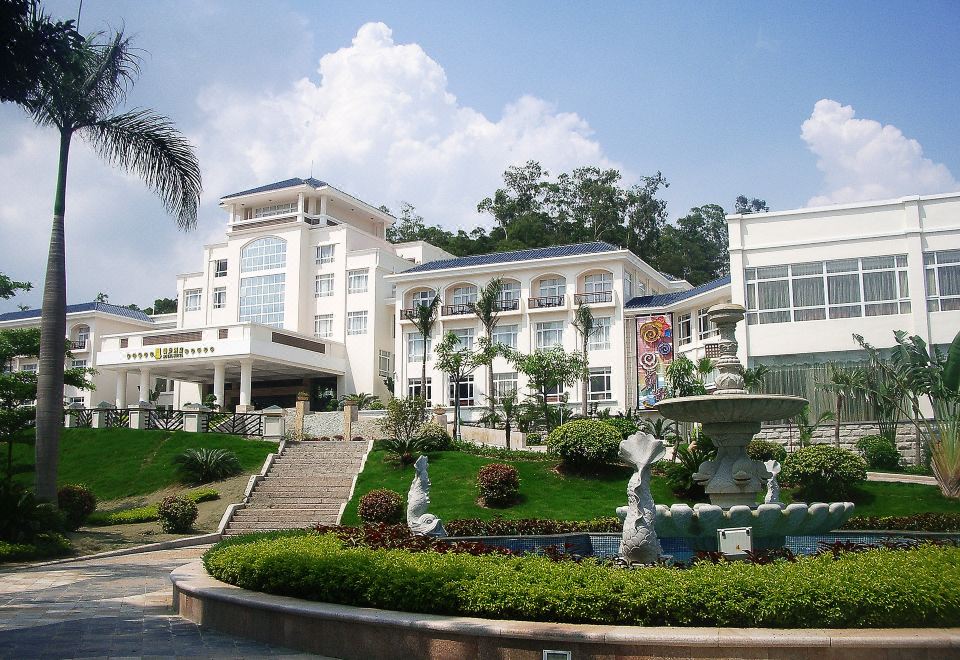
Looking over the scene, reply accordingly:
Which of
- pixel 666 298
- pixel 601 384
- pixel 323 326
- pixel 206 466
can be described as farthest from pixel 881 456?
pixel 323 326

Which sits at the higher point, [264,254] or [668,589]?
[264,254]

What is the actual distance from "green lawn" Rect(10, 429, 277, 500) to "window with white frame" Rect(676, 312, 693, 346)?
20.7 m

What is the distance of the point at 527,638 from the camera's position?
6527 millimetres

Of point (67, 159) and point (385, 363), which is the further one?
point (385, 363)

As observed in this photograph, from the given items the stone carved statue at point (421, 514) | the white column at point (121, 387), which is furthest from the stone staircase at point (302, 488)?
the white column at point (121, 387)

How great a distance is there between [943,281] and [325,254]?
33.5 meters

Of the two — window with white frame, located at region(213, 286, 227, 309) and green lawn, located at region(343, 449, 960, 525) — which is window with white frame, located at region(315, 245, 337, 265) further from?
green lawn, located at region(343, 449, 960, 525)

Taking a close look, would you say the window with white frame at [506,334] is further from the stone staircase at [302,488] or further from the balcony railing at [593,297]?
the stone staircase at [302,488]

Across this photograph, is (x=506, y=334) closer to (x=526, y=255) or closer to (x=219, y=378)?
(x=526, y=255)

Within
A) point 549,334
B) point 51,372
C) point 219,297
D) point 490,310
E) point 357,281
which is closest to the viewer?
point 51,372

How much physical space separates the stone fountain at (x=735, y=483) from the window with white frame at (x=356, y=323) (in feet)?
118

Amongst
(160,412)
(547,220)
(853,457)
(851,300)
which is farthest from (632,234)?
(853,457)

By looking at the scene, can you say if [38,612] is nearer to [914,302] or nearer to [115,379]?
[914,302]

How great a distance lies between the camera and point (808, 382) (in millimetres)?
31562
